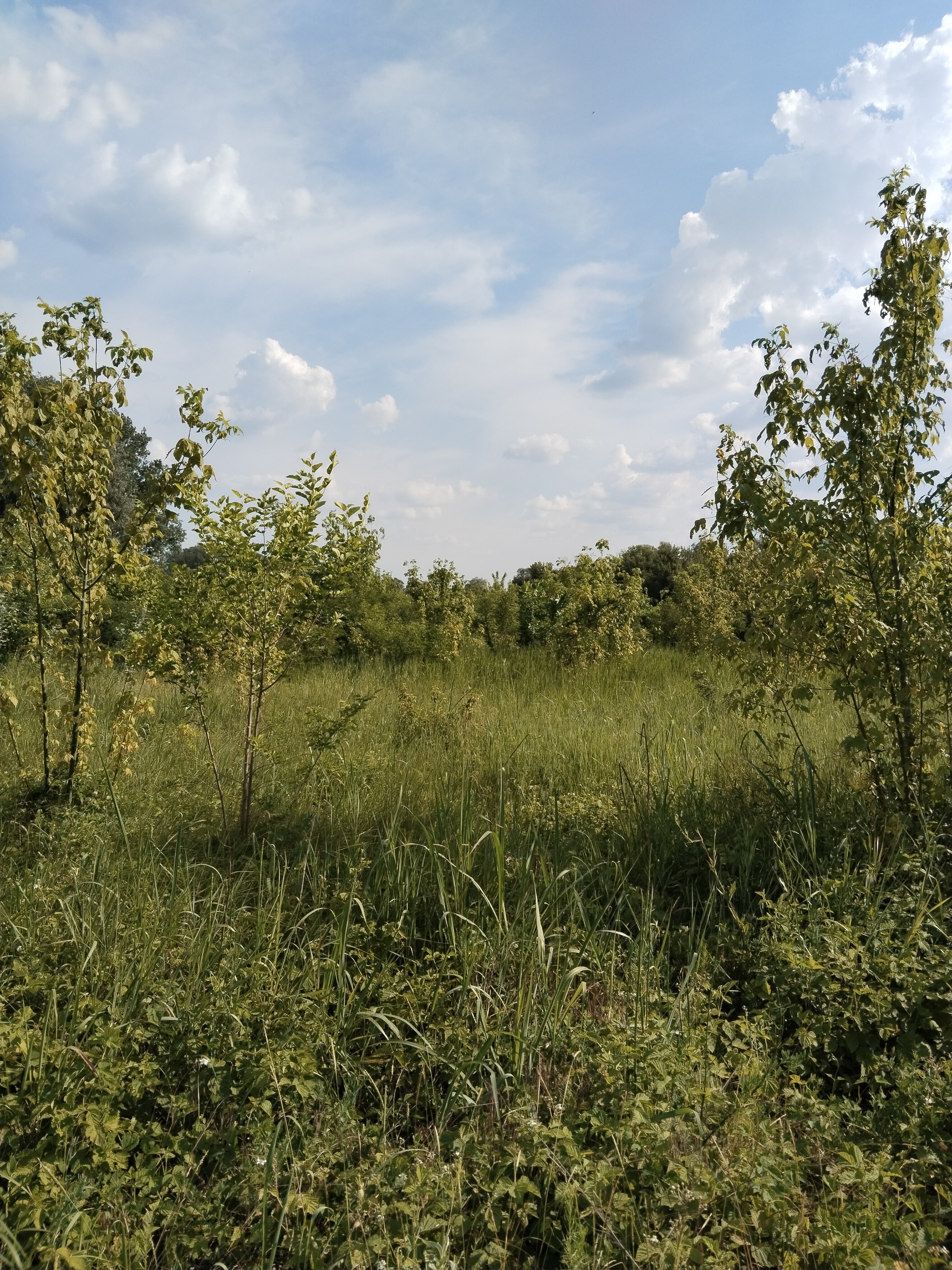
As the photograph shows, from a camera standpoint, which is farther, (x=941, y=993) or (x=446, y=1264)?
(x=941, y=993)

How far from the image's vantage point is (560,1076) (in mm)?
2570

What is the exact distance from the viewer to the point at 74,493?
4398mm

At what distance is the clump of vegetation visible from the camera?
2123mm

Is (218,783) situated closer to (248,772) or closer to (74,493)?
(248,772)

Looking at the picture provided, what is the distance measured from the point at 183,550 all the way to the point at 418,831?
2900 centimetres

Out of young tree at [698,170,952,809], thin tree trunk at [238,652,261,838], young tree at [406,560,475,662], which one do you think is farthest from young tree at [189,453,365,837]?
young tree at [406,560,475,662]

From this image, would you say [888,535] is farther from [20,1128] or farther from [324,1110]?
[20,1128]

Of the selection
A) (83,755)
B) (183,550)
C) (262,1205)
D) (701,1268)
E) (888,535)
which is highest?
(183,550)

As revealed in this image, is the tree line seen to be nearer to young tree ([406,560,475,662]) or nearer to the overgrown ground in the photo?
the overgrown ground

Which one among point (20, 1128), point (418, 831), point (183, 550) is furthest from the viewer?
point (183, 550)

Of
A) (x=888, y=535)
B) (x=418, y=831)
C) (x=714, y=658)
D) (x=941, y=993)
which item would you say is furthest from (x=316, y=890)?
(x=714, y=658)

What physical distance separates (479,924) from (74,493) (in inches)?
125

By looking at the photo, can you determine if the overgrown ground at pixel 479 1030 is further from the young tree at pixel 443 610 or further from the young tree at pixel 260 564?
the young tree at pixel 443 610

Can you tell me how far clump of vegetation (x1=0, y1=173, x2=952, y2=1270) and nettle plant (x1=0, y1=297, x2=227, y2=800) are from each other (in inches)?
1.0
